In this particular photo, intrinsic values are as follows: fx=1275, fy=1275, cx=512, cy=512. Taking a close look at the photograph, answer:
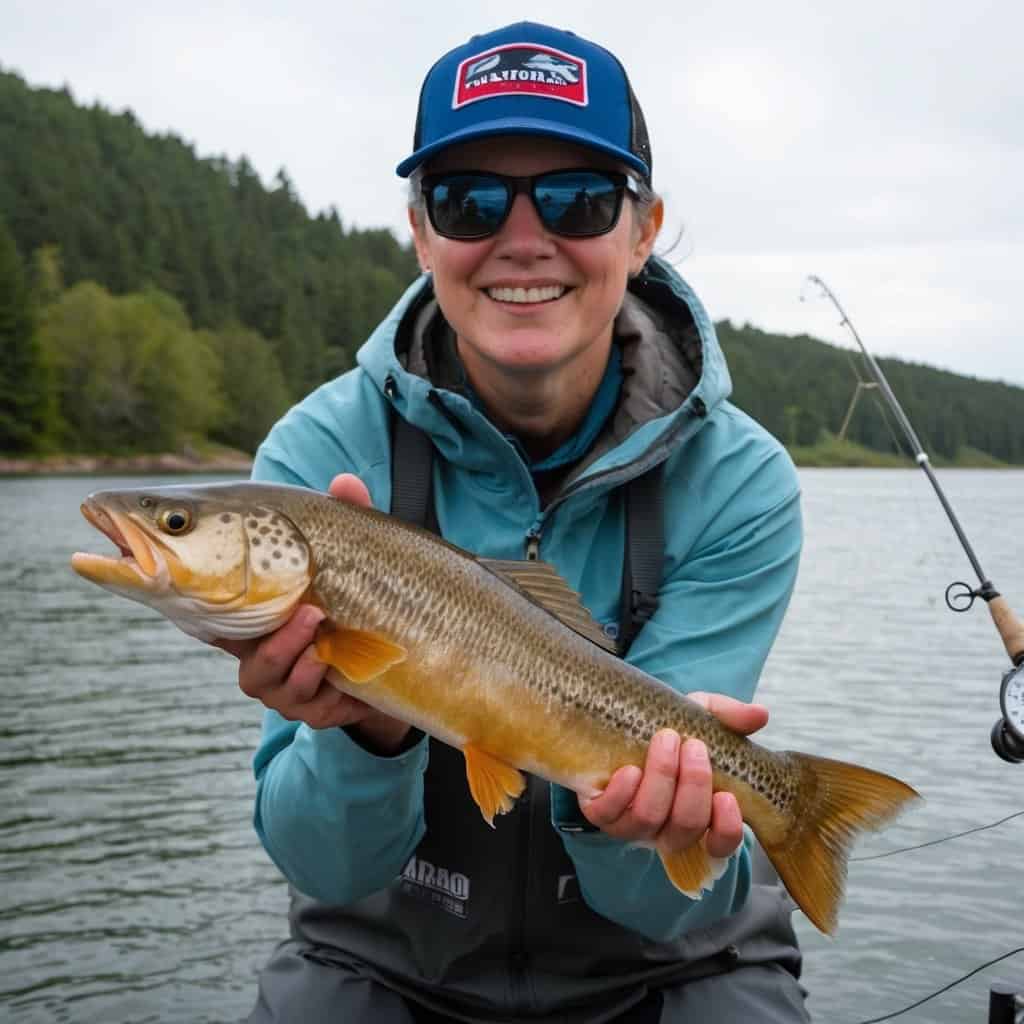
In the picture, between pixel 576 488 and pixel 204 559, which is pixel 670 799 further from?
pixel 204 559

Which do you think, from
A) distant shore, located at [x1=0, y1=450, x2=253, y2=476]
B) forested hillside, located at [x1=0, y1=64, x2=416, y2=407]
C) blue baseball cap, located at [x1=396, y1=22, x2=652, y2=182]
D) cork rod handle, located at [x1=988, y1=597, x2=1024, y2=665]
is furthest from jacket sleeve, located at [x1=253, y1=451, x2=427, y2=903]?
forested hillside, located at [x1=0, y1=64, x2=416, y2=407]

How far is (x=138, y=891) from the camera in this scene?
784 centimetres

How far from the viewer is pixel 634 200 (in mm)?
3816

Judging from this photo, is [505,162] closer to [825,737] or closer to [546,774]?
[546,774]

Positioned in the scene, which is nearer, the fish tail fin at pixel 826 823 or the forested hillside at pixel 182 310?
the fish tail fin at pixel 826 823

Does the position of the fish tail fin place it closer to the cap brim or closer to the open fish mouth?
the open fish mouth

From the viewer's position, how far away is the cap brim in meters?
3.50

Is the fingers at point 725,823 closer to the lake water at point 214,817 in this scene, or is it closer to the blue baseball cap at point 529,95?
the lake water at point 214,817

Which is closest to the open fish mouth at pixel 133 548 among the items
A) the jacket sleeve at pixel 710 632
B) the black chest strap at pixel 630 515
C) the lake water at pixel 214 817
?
the black chest strap at pixel 630 515

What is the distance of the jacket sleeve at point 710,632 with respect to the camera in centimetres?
339

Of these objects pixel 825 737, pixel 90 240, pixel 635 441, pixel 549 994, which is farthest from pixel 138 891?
pixel 90 240

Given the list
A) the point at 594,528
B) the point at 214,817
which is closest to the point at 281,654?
the point at 594,528

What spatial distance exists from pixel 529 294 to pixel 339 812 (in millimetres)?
1523

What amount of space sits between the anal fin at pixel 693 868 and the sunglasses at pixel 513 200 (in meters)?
1.71
